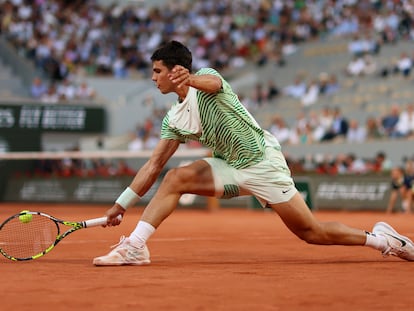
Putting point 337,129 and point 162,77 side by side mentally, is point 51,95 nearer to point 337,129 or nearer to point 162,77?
point 337,129

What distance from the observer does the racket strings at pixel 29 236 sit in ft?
26.3

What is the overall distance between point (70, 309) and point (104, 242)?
608 cm

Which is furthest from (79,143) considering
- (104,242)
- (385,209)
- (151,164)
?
(151,164)

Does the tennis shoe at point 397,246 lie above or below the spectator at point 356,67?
below

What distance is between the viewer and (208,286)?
6.09 metres

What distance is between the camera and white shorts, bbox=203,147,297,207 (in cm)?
764

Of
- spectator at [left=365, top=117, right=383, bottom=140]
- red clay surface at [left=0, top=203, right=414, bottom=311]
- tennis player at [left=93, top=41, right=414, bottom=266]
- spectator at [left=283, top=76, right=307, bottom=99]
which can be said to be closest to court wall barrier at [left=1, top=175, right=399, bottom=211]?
spectator at [left=365, top=117, right=383, bottom=140]

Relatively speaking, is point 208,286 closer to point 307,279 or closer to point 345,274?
point 307,279

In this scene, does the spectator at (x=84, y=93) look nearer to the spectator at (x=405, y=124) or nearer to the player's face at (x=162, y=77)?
the spectator at (x=405, y=124)

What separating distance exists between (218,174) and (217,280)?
142 centimetres

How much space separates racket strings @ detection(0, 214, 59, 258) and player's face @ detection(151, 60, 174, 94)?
1755mm

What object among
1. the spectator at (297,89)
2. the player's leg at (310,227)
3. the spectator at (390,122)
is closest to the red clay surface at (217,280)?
the player's leg at (310,227)

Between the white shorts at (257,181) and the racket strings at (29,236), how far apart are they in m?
1.62

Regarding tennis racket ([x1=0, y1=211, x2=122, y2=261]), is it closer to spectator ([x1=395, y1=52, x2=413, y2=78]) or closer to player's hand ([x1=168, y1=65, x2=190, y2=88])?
player's hand ([x1=168, y1=65, x2=190, y2=88])
